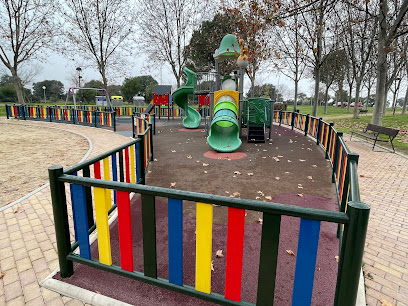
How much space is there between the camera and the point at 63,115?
19.5 m

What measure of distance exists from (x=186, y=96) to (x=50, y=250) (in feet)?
48.4

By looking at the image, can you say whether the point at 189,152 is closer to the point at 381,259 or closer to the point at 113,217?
the point at 113,217

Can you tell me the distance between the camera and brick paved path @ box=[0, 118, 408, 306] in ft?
8.35

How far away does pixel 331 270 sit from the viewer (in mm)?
2850

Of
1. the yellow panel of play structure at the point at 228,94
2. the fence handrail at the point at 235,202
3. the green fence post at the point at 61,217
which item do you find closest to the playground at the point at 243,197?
the green fence post at the point at 61,217

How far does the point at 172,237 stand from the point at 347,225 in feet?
4.47

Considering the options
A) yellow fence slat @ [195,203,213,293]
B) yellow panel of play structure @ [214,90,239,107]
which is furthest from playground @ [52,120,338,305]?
yellow panel of play structure @ [214,90,239,107]

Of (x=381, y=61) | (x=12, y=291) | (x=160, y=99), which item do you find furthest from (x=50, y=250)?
(x=160, y=99)

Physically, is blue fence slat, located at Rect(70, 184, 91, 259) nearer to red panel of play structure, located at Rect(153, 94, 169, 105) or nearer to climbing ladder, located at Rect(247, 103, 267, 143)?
climbing ladder, located at Rect(247, 103, 267, 143)

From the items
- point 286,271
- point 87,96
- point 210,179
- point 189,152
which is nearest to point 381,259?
point 286,271

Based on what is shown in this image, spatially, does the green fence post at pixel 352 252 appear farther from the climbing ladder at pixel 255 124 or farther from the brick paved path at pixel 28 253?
the climbing ladder at pixel 255 124

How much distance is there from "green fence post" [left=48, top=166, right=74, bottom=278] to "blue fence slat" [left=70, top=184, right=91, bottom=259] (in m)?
0.11

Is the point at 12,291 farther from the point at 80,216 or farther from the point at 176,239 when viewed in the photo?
the point at 176,239

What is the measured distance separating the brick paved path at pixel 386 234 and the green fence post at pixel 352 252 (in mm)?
1178
